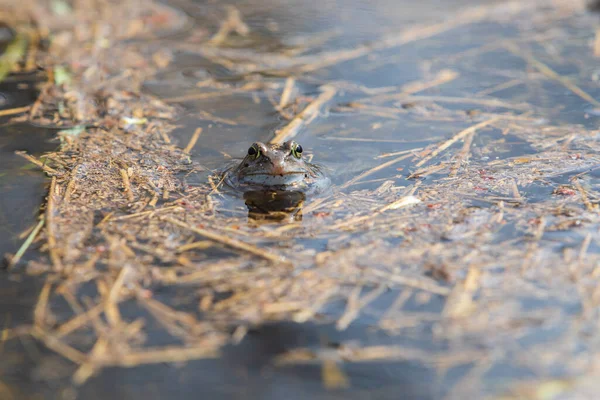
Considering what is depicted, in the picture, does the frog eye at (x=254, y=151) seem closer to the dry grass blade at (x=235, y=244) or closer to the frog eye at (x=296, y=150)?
the frog eye at (x=296, y=150)

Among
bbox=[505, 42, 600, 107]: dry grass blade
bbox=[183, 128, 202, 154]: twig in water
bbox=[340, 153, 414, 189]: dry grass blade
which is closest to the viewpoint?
bbox=[340, 153, 414, 189]: dry grass blade

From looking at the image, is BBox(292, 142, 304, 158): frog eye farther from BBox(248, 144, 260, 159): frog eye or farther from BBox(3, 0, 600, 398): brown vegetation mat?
BBox(3, 0, 600, 398): brown vegetation mat

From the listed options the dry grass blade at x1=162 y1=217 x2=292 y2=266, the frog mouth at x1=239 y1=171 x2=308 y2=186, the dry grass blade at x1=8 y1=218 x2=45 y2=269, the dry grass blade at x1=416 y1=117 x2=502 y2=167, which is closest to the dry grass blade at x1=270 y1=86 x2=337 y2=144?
the frog mouth at x1=239 y1=171 x2=308 y2=186

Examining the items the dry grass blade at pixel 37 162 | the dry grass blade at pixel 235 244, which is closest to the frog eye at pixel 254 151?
the dry grass blade at pixel 235 244

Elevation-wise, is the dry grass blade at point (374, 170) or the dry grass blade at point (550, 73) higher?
the dry grass blade at point (550, 73)

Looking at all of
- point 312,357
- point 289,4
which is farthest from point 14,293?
point 289,4

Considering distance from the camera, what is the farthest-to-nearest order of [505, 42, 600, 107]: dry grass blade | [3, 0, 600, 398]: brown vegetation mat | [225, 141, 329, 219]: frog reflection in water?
[505, 42, 600, 107]: dry grass blade → [225, 141, 329, 219]: frog reflection in water → [3, 0, 600, 398]: brown vegetation mat
